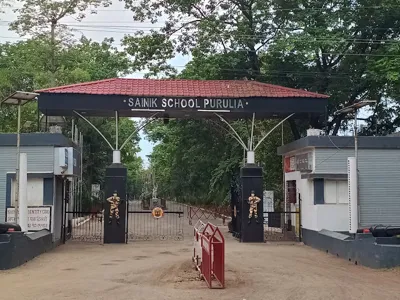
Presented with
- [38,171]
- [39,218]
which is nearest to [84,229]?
[39,218]

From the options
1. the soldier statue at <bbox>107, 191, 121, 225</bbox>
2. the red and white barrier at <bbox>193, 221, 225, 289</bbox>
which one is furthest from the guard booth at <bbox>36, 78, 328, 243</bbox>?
the red and white barrier at <bbox>193, 221, 225, 289</bbox>

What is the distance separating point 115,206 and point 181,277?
27.7ft

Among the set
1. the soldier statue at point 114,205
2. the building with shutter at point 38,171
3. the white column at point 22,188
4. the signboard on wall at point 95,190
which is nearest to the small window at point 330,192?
the soldier statue at point 114,205

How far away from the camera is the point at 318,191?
19312mm

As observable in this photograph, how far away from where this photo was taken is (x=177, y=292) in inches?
396

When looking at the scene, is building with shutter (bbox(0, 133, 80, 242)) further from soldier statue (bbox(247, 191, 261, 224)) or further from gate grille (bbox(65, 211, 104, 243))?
soldier statue (bbox(247, 191, 261, 224))

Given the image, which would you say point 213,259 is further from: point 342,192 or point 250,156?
point 250,156

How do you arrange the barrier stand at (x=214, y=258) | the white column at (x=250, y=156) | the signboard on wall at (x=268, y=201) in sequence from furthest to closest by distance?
1. the signboard on wall at (x=268, y=201)
2. the white column at (x=250, y=156)
3. the barrier stand at (x=214, y=258)

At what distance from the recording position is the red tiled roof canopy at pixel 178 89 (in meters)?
19.9

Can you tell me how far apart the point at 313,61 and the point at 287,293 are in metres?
18.1

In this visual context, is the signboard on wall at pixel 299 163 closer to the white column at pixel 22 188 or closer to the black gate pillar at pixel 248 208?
the black gate pillar at pixel 248 208

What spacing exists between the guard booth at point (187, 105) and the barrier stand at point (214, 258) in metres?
9.13

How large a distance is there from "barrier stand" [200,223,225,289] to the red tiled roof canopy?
9749mm

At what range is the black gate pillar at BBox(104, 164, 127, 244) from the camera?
19688mm
